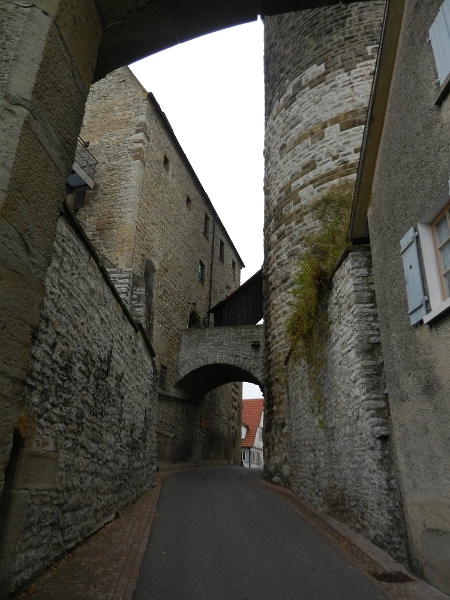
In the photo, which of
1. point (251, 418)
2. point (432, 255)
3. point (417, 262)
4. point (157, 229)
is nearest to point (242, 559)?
point (417, 262)

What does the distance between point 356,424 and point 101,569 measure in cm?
301

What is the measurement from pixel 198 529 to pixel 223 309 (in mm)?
12600

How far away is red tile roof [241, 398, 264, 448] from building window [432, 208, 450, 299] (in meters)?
30.4

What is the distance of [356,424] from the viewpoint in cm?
526

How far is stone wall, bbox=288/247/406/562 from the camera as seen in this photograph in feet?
15.0

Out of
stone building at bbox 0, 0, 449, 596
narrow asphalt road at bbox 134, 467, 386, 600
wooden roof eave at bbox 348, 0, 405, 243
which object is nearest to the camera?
stone building at bbox 0, 0, 449, 596

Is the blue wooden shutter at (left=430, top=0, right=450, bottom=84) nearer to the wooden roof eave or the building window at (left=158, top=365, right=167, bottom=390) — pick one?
the wooden roof eave

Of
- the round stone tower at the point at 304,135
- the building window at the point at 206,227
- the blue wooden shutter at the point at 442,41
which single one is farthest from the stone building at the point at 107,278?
the building window at the point at 206,227

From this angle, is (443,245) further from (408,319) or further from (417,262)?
(408,319)

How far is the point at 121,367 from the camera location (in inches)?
264

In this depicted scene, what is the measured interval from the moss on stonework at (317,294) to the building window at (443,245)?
267cm

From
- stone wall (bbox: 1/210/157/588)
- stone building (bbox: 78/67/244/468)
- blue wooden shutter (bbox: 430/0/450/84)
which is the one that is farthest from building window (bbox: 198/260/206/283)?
blue wooden shutter (bbox: 430/0/450/84)

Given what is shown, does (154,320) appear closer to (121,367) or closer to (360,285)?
(121,367)

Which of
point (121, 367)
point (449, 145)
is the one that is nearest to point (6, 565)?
point (121, 367)
